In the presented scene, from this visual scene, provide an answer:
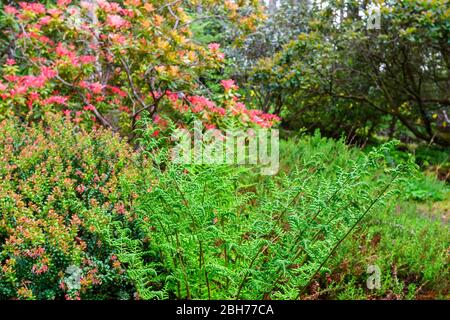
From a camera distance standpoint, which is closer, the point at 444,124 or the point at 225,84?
the point at 225,84

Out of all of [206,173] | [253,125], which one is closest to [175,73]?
[253,125]

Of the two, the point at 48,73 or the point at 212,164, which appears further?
the point at 48,73

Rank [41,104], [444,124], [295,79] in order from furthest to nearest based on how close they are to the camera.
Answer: [444,124], [295,79], [41,104]

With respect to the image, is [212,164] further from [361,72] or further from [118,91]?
[361,72]

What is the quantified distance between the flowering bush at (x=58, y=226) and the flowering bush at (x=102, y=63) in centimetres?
164

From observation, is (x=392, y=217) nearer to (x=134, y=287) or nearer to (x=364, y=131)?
(x=134, y=287)

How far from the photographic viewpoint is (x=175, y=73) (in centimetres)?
487

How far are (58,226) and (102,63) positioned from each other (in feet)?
11.9

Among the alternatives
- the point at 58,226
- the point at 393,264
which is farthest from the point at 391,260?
the point at 58,226

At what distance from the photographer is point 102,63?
5527 millimetres

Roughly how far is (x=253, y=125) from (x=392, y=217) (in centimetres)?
170

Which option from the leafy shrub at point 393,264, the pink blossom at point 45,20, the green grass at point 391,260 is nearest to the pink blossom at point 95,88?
the pink blossom at point 45,20

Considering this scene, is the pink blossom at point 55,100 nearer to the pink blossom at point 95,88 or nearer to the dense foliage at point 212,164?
the dense foliage at point 212,164

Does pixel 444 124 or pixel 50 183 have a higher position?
pixel 50 183
